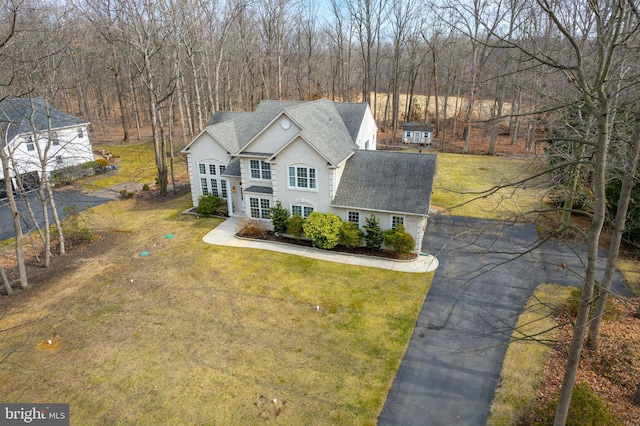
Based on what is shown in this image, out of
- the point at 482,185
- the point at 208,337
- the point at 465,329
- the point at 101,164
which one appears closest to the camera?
the point at 208,337

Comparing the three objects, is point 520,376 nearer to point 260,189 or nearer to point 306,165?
point 306,165

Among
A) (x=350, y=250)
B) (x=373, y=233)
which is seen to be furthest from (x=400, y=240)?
(x=350, y=250)

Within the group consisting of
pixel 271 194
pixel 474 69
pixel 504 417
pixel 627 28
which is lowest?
pixel 504 417

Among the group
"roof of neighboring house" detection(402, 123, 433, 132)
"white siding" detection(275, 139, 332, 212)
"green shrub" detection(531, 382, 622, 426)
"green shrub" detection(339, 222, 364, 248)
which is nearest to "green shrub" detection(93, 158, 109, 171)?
"white siding" detection(275, 139, 332, 212)

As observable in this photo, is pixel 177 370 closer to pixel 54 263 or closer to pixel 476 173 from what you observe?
pixel 54 263

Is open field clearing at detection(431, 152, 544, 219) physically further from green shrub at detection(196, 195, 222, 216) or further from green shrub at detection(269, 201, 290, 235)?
green shrub at detection(196, 195, 222, 216)

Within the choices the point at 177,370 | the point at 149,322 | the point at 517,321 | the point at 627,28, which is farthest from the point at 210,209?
the point at 627,28
